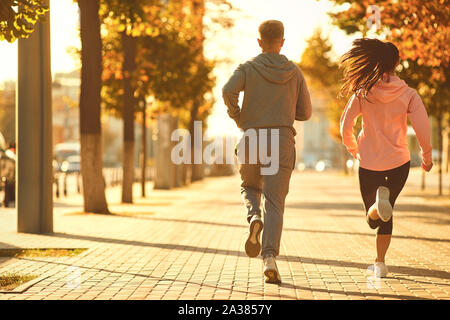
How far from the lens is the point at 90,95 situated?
1688 centimetres

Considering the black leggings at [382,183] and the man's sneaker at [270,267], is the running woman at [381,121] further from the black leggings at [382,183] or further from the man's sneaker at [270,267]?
the man's sneaker at [270,267]

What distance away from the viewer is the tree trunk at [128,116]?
71.8ft

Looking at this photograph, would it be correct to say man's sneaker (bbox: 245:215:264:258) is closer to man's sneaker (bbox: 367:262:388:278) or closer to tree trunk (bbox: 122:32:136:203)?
man's sneaker (bbox: 367:262:388:278)

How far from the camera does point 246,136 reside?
736 cm

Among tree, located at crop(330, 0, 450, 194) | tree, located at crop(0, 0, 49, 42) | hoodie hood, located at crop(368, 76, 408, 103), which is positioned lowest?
hoodie hood, located at crop(368, 76, 408, 103)

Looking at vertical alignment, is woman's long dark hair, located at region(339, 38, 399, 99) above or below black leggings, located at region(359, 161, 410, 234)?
above

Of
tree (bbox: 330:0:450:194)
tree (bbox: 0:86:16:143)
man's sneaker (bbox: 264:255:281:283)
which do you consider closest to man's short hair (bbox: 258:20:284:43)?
man's sneaker (bbox: 264:255:281:283)

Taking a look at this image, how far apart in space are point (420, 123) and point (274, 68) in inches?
50.4

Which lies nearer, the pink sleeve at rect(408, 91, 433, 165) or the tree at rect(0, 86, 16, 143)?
the pink sleeve at rect(408, 91, 433, 165)

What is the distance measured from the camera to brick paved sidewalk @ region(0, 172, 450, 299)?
6.93 meters

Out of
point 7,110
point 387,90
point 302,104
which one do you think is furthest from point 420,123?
point 7,110

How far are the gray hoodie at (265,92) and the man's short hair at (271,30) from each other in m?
0.14

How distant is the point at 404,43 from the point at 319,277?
9.62 m

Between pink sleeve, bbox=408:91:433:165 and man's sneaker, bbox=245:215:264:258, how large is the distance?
5.01ft
